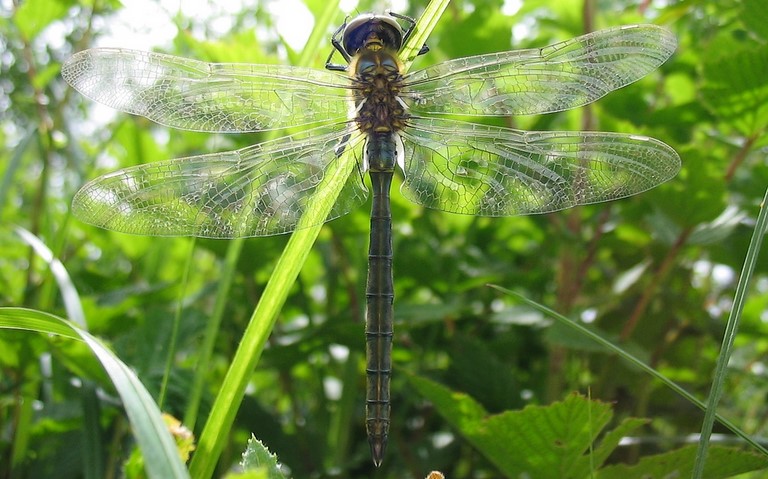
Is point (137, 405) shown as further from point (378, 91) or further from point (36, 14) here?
point (36, 14)

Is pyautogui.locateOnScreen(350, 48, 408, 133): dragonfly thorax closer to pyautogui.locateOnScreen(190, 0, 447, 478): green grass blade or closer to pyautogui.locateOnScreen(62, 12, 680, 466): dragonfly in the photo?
pyautogui.locateOnScreen(62, 12, 680, 466): dragonfly

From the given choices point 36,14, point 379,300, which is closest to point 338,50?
point 379,300

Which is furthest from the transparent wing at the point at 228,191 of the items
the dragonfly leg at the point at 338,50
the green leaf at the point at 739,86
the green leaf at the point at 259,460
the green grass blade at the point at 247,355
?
the green leaf at the point at 739,86

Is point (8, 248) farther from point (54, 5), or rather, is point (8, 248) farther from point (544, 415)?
point (544, 415)

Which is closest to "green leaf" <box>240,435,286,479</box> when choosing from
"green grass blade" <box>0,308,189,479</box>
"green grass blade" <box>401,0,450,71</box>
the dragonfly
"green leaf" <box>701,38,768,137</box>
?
"green grass blade" <box>0,308,189,479</box>

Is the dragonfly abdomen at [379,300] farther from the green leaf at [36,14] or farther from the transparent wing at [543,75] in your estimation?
the green leaf at [36,14]

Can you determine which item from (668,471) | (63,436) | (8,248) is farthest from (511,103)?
(8,248)

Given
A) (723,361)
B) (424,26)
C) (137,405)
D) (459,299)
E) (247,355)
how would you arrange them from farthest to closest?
(459,299) → (424,26) → (247,355) → (723,361) → (137,405)
